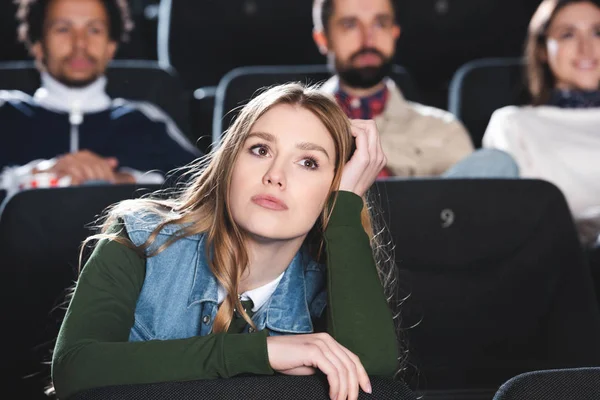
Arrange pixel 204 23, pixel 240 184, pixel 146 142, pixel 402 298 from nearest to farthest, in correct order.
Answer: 1. pixel 240 184
2. pixel 402 298
3. pixel 146 142
4. pixel 204 23

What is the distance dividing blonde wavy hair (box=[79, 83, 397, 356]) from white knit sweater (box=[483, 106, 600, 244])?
0.96m

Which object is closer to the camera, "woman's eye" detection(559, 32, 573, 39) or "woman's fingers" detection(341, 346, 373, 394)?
"woman's fingers" detection(341, 346, 373, 394)

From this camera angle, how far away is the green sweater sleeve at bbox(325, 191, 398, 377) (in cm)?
91

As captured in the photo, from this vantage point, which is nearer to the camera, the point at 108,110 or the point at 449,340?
the point at 449,340

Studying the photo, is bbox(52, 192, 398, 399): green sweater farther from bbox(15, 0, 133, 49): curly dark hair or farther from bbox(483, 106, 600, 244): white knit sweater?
bbox(15, 0, 133, 49): curly dark hair

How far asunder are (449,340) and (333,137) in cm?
39

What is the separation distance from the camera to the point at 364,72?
208cm

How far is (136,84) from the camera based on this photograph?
213 cm

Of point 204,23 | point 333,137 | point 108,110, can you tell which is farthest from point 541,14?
point 333,137

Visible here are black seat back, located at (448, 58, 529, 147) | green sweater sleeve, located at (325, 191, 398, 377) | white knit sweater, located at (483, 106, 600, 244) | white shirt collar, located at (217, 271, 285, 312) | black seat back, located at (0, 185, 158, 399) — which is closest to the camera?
green sweater sleeve, located at (325, 191, 398, 377)

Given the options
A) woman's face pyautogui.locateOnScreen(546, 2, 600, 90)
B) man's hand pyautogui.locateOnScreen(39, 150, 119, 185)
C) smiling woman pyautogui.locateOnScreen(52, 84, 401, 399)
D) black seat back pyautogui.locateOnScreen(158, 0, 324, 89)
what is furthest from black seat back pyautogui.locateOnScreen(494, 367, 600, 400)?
black seat back pyautogui.locateOnScreen(158, 0, 324, 89)

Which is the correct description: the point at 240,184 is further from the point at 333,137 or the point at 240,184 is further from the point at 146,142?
the point at 146,142

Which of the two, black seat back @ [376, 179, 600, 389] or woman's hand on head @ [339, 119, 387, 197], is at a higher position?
woman's hand on head @ [339, 119, 387, 197]

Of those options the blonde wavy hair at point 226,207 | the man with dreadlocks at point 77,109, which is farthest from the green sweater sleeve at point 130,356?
the man with dreadlocks at point 77,109
